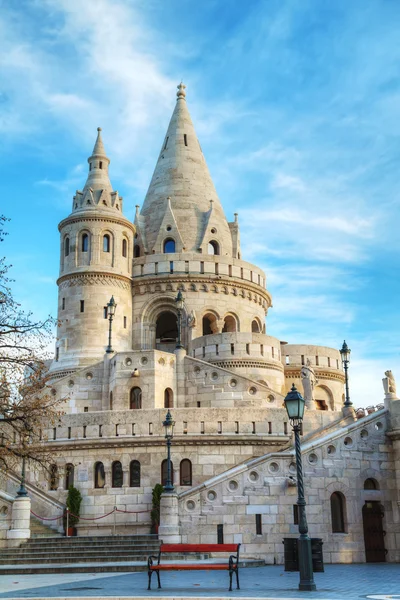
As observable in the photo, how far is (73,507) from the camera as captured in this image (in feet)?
91.8

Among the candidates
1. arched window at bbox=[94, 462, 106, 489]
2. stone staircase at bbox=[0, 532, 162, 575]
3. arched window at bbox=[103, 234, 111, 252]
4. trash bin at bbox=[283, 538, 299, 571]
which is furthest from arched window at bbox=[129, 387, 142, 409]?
trash bin at bbox=[283, 538, 299, 571]

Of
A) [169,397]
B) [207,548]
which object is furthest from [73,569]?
[169,397]

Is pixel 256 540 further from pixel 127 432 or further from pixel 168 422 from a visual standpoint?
pixel 127 432

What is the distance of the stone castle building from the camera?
23781 mm

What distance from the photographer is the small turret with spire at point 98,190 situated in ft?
133

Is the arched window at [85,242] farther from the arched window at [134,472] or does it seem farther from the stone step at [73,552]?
the stone step at [73,552]

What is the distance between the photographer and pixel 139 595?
1333 centimetres

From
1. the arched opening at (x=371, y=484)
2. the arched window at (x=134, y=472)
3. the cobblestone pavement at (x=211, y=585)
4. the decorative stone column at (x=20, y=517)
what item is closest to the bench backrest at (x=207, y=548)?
the cobblestone pavement at (x=211, y=585)

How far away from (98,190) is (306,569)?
29.9m

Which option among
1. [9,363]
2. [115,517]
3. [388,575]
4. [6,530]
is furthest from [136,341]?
[388,575]

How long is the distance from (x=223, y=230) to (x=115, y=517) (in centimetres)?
2154

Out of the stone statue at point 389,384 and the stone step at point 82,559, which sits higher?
the stone statue at point 389,384

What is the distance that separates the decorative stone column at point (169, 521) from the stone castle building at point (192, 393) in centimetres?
17

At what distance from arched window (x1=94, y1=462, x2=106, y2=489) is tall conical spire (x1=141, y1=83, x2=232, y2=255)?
17.0 m
